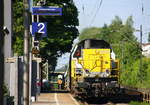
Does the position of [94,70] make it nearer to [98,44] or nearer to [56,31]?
[98,44]

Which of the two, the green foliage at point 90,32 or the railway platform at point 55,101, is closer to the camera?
the railway platform at point 55,101

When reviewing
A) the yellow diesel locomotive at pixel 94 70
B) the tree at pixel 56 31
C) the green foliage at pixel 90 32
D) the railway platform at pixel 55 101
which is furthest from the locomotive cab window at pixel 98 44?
the green foliage at pixel 90 32

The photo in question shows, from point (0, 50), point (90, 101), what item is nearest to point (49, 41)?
point (90, 101)

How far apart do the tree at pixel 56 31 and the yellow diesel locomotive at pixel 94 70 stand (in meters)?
16.0

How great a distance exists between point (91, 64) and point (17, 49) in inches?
723

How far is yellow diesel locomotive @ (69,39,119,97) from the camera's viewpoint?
Result: 29375mm

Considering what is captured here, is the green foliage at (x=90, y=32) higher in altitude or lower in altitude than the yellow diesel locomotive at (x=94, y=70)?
higher

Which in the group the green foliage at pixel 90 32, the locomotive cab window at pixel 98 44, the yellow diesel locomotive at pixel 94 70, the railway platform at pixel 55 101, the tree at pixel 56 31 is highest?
the green foliage at pixel 90 32

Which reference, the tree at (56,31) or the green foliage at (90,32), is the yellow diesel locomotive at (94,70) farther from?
the green foliage at (90,32)

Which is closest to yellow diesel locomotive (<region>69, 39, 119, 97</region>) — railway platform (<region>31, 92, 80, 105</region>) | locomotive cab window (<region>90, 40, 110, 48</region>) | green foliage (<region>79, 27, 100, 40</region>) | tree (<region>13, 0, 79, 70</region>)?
locomotive cab window (<region>90, 40, 110, 48</region>)

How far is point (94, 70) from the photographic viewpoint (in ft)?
98.0

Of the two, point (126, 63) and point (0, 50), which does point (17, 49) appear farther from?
point (0, 50)

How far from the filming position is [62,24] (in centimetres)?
4778

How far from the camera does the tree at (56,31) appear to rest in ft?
153
